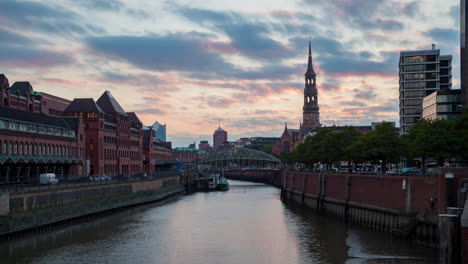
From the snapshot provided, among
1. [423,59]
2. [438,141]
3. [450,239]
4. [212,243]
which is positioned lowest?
[212,243]

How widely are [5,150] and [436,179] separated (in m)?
51.5

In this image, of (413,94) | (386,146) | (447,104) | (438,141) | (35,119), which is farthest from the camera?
(413,94)

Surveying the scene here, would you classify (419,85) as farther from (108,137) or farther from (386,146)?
(108,137)

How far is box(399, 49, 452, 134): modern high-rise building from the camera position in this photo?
141250mm

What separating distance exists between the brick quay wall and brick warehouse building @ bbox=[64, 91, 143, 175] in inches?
1725

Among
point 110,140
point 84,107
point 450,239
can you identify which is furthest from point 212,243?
point 110,140

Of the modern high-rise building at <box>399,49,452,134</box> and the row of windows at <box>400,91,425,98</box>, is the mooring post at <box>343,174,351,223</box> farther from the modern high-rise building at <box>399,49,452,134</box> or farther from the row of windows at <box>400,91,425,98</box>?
the row of windows at <box>400,91,425,98</box>

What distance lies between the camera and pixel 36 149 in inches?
3300

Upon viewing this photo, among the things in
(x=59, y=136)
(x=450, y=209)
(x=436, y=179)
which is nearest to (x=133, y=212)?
(x=59, y=136)

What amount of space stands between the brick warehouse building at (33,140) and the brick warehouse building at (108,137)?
253 inches

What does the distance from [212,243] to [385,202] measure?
18.1 meters

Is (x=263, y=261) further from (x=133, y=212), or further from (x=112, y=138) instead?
(x=112, y=138)

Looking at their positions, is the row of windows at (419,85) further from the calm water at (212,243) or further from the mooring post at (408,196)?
the mooring post at (408,196)

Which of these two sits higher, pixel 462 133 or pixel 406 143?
pixel 462 133
